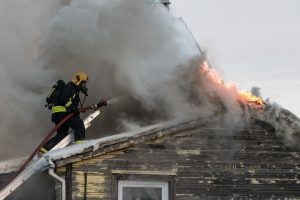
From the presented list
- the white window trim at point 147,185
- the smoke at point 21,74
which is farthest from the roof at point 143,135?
the smoke at point 21,74

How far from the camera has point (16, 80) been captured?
2017 centimetres

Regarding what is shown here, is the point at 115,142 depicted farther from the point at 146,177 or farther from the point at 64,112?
the point at 64,112

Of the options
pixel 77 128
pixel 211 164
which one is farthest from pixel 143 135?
pixel 77 128

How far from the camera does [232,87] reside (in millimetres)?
14773

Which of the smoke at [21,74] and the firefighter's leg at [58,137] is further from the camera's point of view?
the smoke at [21,74]

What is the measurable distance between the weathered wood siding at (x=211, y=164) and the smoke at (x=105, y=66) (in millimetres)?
503

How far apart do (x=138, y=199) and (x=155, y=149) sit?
936mm

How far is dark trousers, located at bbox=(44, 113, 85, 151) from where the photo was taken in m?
15.1

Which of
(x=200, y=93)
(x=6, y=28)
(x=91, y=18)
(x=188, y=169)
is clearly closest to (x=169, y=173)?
(x=188, y=169)

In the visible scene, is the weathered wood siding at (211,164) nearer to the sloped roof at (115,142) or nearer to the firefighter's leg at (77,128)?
the sloped roof at (115,142)

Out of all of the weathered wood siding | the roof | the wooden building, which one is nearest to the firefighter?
the wooden building

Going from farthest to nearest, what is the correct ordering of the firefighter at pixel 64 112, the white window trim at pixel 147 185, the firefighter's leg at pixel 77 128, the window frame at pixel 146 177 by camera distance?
the firefighter at pixel 64 112 → the firefighter's leg at pixel 77 128 → the white window trim at pixel 147 185 → the window frame at pixel 146 177

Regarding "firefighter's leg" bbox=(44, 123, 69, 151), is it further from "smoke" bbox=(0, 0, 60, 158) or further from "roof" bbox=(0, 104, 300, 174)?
"smoke" bbox=(0, 0, 60, 158)

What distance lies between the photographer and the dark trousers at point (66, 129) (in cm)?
1505
